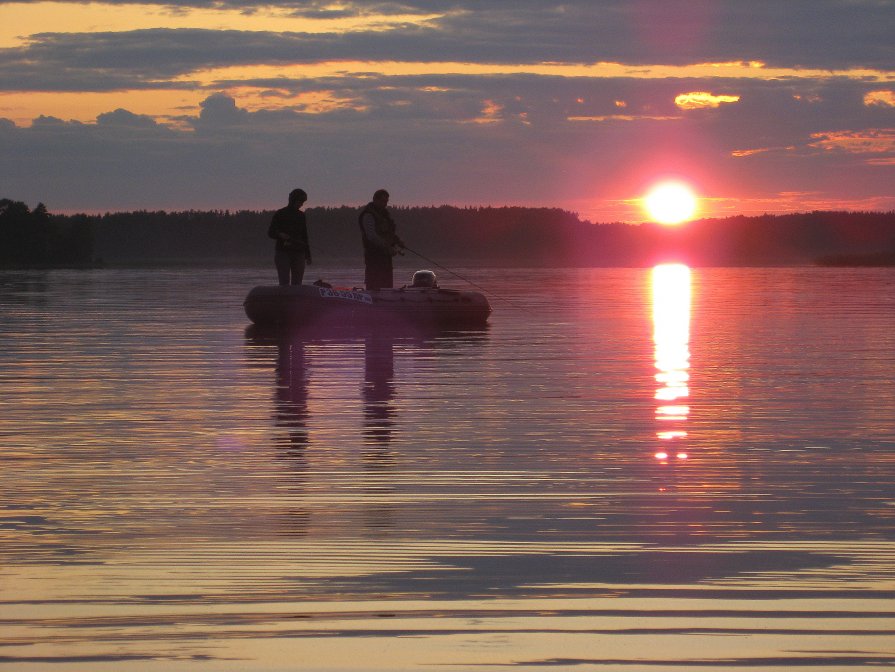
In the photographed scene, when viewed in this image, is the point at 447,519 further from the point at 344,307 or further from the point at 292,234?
the point at 292,234

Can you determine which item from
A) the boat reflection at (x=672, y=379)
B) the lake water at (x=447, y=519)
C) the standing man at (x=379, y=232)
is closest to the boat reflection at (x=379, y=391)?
the lake water at (x=447, y=519)

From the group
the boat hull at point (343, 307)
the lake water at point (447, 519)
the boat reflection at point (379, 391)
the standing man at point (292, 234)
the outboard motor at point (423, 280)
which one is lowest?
the lake water at point (447, 519)

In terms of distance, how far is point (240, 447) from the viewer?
26.2 feet

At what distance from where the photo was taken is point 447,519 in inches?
229

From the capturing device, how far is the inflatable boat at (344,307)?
19969mm

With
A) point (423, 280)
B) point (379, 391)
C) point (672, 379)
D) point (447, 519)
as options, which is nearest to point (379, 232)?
point (423, 280)

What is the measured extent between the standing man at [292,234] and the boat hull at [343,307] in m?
0.41

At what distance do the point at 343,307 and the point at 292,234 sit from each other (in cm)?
137

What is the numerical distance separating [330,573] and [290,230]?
51.1 ft

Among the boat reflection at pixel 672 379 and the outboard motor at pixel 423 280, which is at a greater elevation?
the outboard motor at pixel 423 280

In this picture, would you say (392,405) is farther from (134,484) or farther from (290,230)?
(290,230)

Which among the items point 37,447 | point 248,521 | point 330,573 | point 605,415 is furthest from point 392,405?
point 330,573

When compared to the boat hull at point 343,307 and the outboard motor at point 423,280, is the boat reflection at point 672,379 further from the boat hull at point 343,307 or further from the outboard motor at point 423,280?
the outboard motor at point 423,280

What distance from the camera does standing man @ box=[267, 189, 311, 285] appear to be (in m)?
20.1
